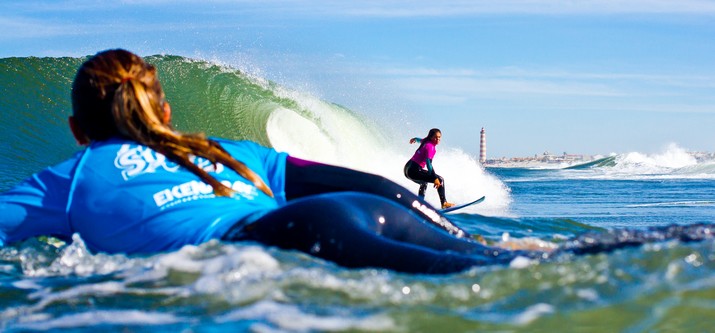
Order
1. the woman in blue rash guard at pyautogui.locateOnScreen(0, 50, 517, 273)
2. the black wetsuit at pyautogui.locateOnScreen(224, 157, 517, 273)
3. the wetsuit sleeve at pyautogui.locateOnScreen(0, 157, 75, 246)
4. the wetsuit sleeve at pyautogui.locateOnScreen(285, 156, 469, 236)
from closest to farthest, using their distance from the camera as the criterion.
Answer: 1. the black wetsuit at pyautogui.locateOnScreen(224, 157, 517, 273)
2. the woman in blue rash guard at pyautogui.locateOnScreen(0, 50, 517, 273)
3. the wetsuit sleeve at pyautogui.locateOnScreen(0, 157, 75, 246)
4. the wetsuit sleeve at pyautogui.locateOnScreen(285, 156, 469, 236)

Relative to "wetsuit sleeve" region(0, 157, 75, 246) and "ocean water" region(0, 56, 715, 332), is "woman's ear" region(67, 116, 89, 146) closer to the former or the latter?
"wetsuit sleeve" region(0, 157, 75, 246)

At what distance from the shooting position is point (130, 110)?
3275mm

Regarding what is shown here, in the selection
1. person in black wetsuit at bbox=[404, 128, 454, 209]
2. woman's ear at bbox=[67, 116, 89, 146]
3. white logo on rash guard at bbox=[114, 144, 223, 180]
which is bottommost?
person in black wetsuit at bbox=[404, 128, 454, 209]

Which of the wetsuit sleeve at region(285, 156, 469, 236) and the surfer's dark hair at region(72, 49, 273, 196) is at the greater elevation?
the surfer's dark hair at region(72, 49, 273, 196)

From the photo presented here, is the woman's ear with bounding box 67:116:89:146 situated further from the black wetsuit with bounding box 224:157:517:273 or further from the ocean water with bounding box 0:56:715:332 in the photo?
the black wetsuit with bounding box 224:157:517:273

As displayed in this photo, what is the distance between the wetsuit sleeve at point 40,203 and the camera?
3.35m

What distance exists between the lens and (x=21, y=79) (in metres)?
15.6

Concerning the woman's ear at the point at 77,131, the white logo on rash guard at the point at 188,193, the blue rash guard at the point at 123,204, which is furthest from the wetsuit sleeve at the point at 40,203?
the white logo on rash guard at the point at 188,193

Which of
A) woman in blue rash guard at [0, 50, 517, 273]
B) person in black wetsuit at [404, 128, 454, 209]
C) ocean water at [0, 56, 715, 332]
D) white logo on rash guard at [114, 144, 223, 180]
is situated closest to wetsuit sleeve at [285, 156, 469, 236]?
woman in blue rash guard at [0, 50, 517, 273]

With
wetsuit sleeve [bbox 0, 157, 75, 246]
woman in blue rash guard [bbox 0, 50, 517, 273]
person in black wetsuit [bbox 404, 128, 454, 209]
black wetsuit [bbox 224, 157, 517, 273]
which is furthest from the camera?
person in black wetsuit [bbox 404, 128, 454, 209]

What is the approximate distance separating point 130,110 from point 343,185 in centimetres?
109

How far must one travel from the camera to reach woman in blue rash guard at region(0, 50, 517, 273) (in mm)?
3240

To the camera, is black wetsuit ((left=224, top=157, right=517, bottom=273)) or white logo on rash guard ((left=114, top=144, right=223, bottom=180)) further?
white logo on rash guard ((left=114, top=144, right=223, bottom=180))

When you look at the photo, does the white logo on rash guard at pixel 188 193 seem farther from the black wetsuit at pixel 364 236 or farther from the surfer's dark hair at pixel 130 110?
the black wetsuit at pixel 364 236
